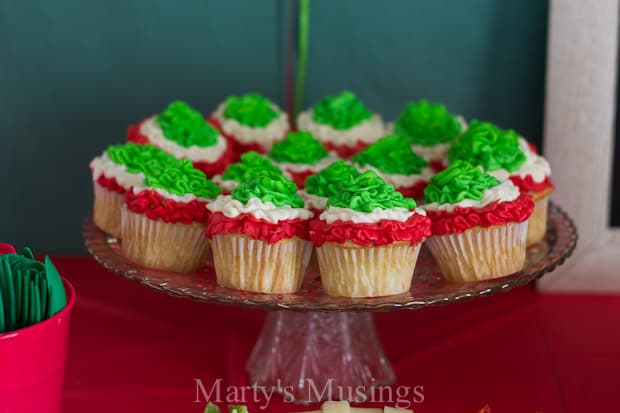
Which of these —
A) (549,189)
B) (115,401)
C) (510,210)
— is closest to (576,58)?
(549,189)

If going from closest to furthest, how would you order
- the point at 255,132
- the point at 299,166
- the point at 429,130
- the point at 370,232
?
the point at 370,232 < the point at 299,166 < the point at 429,130 < the point at 255,132

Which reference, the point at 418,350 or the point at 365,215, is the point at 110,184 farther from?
the point at 418,350

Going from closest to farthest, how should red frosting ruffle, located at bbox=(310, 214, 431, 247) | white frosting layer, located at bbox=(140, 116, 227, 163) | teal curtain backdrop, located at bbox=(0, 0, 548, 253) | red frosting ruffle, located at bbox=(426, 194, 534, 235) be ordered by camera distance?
red frosting ruffle, located at bbox=(310, 214, 431, 247) < red frosting ruffle, located at bbox=(426, 194, 534, 235) < white frosting layer, located at bbox=(140, 116, 227, 163) < teal curtain backdrop, located at bbox=(0, 0, 548, 253)

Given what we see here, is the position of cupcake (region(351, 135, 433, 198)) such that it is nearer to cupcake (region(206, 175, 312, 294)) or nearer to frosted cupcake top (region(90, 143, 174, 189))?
cupcake (region(206, 175, 312, 294))

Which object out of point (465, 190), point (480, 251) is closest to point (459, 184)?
point (465, 190)

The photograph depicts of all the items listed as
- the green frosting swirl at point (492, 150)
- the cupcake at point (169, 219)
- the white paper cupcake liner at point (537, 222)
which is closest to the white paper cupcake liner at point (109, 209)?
the cupcake at point (169, 219)

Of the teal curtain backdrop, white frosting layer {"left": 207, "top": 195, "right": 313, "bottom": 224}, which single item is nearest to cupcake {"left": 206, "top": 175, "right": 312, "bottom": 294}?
white frosting layer {"left": 207, "top": 195, "right": 313, "bottom": 224}
